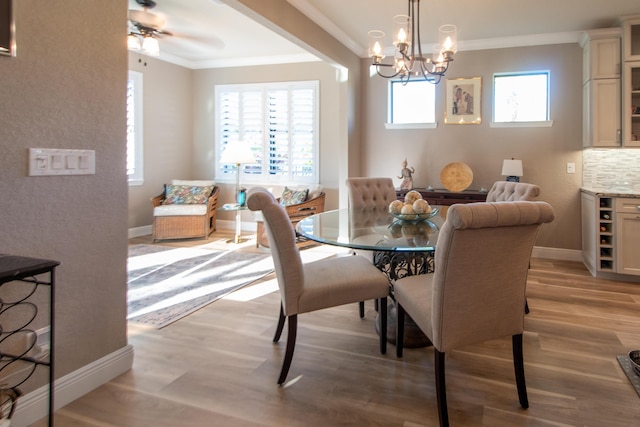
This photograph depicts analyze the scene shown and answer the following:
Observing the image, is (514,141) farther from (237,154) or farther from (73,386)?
(73,386)

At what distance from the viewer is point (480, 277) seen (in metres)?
1.74

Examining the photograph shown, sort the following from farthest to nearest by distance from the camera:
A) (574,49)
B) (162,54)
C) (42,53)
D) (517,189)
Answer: (162,54)
(574,49)
(517,189)
(42,53)

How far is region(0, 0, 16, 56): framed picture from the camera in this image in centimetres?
158

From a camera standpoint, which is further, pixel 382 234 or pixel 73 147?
pixel 382 234

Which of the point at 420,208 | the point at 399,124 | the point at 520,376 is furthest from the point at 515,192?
the point at 399,124

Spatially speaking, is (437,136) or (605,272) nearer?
(605,272)

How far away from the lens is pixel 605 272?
13.4ft

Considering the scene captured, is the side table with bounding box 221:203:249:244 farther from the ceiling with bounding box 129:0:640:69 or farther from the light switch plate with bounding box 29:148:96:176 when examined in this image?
the light switch plate with bounding box 29:148:96:176

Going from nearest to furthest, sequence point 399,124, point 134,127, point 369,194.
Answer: point 369,194 < point 399,124 < point 134,127

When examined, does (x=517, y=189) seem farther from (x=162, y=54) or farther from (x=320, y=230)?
(x=162, y=54)

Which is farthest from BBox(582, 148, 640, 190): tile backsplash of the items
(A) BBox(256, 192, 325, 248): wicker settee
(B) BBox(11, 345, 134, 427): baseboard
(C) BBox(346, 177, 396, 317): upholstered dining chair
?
(B) BBox(11, 345, 134, 427): baseboard

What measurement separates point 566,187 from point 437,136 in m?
1.64

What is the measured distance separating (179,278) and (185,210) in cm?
→ 199

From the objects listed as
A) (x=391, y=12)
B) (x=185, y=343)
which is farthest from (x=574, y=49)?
(x=185, y=343)
